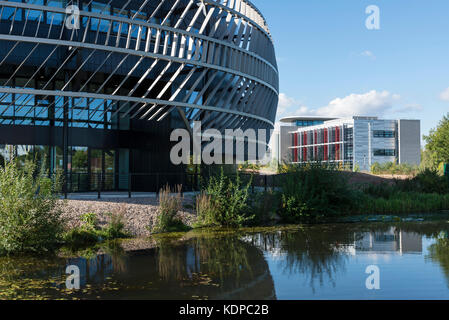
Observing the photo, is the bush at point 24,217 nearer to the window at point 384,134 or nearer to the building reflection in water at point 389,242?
the building reflection in water at point 389,242

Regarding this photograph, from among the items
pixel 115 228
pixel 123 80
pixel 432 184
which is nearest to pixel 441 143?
pixel 432 184

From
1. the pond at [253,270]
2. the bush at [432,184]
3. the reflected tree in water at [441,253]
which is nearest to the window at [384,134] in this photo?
the bush at [432,184]

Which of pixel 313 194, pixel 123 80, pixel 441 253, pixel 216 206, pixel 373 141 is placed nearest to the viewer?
pixel 441 253

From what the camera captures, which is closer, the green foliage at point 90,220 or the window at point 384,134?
the green foliage at point 90,220

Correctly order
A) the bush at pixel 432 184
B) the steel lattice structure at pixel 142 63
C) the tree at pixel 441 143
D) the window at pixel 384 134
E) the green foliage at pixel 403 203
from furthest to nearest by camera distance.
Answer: the window at pixel 384 134 → the tree at pixel 441 143 → the bush at pixel 432 184 → the green foliage at pixel 403 203 → the steel lattice structure at pixel 142 63

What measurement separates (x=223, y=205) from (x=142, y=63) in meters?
10.1

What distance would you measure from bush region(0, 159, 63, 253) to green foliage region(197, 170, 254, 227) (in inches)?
220

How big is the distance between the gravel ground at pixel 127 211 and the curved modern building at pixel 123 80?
13.9 ft

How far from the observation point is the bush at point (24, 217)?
1119 centimetres

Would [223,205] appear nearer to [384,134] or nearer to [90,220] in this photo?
[90,220]

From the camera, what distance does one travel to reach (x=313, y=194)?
18.4 metres

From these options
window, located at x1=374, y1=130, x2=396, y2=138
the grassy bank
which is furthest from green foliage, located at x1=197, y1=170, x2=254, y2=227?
window, located at x1=374, y1=130, x2=396, y2=138

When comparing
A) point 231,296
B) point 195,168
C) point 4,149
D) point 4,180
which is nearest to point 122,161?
point 195,168

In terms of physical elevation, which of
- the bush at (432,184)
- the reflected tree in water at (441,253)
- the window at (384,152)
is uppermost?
the window at (384,152)
